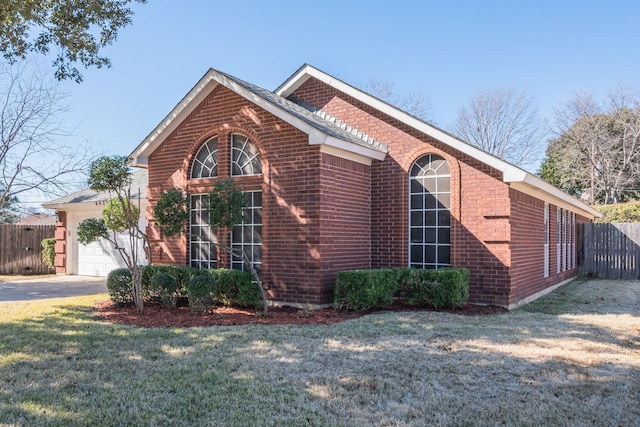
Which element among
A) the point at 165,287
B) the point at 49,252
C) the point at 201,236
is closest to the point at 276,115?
the point at 201,236

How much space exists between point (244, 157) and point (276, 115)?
4.59ft

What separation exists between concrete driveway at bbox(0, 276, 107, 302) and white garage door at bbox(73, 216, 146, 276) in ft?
1.84

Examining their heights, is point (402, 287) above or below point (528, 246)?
below

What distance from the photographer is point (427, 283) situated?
9828 mm

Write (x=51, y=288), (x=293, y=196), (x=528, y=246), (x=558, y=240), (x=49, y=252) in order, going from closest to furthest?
(x=293, y=196) → (x=528, y=246) → (x=51, y=288) → (x=558, y=240) → (x=49, y=252)

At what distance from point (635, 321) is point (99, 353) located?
9.31 m

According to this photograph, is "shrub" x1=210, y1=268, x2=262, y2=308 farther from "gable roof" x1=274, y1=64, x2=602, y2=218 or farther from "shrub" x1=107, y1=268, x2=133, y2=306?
"gable roof" x1=274, y1=64, x2=602, y2=218

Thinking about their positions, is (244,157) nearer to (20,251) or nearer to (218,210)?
(218,210)

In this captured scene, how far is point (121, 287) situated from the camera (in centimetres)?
1039

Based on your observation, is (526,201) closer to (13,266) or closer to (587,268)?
(587,268)

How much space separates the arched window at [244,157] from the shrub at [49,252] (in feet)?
39.2

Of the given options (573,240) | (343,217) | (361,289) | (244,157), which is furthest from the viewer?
(573,240)

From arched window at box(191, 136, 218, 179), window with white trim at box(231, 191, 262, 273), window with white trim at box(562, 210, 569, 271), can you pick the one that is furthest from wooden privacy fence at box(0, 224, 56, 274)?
window with white trim at box(562, 210, 569, 271)

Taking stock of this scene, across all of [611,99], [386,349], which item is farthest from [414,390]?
[611,99]
